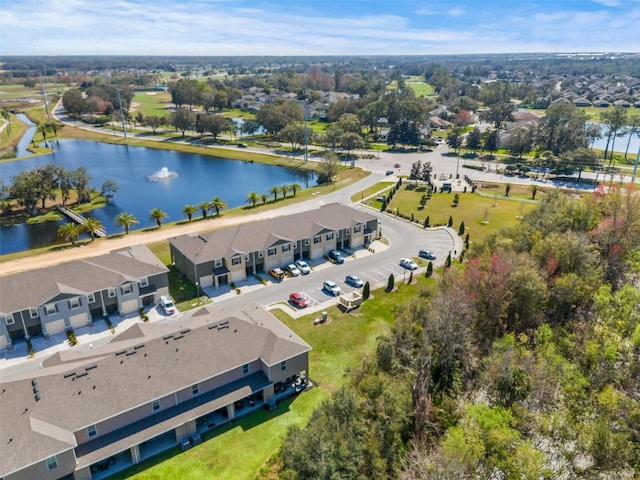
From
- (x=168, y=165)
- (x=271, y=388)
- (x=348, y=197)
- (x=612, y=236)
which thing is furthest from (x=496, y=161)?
(x=271, y=388)

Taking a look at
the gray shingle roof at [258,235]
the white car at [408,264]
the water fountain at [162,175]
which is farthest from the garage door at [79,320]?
the water fountain at [162,175]

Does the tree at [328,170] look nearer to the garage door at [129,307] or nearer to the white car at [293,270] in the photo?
the white car at [293,270]

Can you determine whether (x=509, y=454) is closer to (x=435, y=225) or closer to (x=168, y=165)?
(x=435, y=225)

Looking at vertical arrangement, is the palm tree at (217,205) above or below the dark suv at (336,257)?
above

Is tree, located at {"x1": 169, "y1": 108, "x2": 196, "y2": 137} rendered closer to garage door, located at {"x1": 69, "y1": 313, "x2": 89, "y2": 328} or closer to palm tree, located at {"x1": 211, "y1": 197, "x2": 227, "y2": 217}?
palm tree, located at {"x1": 211, "y1": 197, "x2": 227, "y2": 217}

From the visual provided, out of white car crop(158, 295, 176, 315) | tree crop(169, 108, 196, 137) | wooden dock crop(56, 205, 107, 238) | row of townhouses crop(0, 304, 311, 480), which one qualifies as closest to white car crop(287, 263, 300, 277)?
white car crop(158, 295, 176, 315)

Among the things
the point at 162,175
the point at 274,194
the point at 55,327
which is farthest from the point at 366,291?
the point at 162,175
